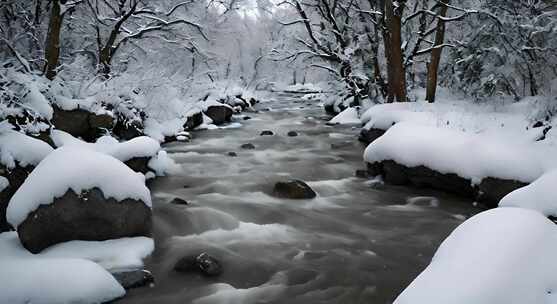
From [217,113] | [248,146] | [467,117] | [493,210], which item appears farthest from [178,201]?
[217,113]

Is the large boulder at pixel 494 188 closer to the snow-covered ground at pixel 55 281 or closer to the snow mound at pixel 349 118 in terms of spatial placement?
the snow-covered ground at pixel 55 281

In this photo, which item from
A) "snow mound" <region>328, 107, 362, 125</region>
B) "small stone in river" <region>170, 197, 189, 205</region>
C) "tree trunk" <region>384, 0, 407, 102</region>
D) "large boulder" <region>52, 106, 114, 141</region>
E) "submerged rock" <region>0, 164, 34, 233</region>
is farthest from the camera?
"snow mound" <region>328, 107, 362, 125</region>

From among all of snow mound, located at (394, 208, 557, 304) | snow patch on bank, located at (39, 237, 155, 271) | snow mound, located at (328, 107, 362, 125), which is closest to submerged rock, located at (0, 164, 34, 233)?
snow patch on bank, located at (39, 237, 155, 271)

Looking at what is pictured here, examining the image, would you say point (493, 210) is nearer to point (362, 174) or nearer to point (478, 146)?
point (478, 146)

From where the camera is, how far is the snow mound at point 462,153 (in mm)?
6062

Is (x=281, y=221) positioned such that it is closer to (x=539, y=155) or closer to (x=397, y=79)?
(x=539, y=155)

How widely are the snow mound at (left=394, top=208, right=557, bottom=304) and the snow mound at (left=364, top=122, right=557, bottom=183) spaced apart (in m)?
3.40

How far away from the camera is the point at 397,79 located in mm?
13328

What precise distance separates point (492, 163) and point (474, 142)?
0.70 metres

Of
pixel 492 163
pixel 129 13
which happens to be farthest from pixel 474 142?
pixel 129 13

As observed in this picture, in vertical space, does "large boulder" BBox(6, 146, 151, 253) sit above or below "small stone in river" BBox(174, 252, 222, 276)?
above

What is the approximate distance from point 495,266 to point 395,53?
1135 cm

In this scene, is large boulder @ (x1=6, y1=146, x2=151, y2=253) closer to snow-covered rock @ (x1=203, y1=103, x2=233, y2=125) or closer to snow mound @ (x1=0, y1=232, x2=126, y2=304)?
snow mound @ (x1=0, y1=232, x2=126, y2=304)

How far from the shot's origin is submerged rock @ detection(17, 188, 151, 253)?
4.50m
